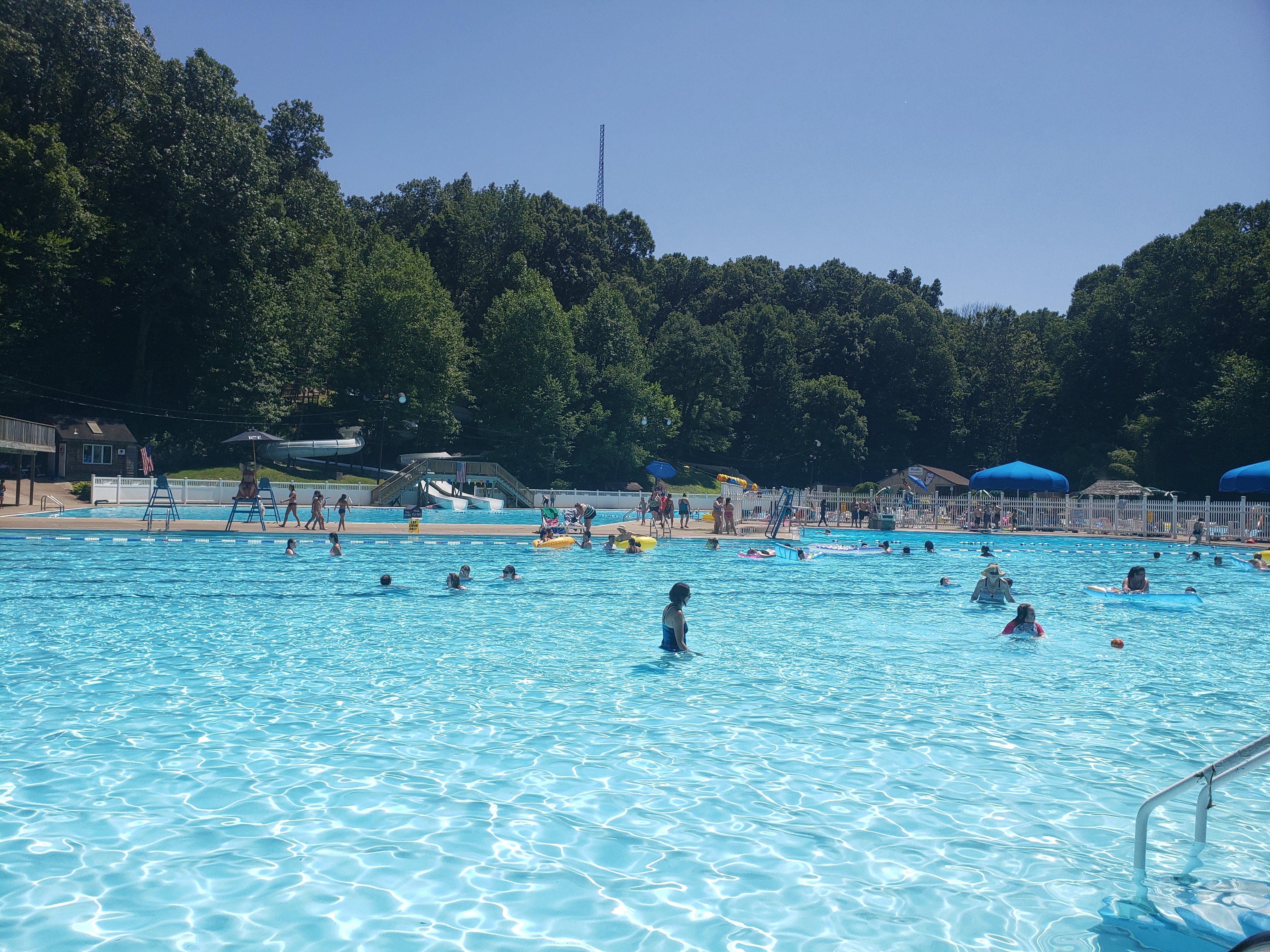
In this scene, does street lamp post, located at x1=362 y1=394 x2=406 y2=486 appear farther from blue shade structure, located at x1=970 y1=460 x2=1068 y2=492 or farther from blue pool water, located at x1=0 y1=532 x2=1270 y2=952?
blue pool water, located at x1=0 y1=532 x2=1270 y2=952

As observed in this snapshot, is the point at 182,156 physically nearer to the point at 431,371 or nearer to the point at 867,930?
the point at 431,371

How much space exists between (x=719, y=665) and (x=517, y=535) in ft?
60.7

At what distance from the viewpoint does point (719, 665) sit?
11.7 m

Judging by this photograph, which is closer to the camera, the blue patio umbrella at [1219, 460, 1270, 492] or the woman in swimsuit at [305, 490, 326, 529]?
the woman in swimsuit at [305, 490, 326, 529]

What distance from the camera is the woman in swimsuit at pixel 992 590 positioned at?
1686cm

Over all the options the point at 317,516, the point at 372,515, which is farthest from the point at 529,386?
the point at 317,516

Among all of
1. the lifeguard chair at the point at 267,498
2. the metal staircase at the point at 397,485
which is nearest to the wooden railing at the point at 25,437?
the lifeguard chair at the point at 267,498

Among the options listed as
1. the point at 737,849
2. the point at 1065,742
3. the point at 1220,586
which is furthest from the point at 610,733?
the point at 1220,586

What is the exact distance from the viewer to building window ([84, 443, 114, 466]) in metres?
43.8

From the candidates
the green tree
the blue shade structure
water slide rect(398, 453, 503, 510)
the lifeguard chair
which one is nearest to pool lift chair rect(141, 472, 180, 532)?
the lifeguard chair

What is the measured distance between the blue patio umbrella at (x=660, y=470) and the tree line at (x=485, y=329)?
1577mm

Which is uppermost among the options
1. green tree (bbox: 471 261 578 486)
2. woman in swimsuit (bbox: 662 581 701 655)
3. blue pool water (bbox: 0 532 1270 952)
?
green tree (bbox: 471 261 578 486)

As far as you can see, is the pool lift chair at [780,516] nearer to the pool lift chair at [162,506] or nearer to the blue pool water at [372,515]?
the blue pool water at [372,515]

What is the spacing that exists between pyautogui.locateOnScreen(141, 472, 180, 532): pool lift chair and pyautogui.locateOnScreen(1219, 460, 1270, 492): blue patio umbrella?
1448 inches
